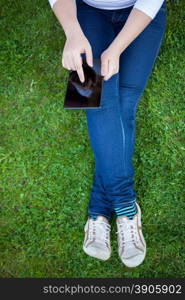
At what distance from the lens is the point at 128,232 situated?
82.8 inches

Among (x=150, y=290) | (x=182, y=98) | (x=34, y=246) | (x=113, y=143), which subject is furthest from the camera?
(x=182, y=98)

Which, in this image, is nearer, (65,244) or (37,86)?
(65,244)

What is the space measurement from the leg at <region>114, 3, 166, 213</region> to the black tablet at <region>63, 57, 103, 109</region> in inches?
6.4

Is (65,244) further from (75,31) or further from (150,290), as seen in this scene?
(75,31)

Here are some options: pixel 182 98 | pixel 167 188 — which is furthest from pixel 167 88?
pixel 167 188

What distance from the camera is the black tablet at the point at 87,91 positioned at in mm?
1881

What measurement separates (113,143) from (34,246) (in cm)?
89

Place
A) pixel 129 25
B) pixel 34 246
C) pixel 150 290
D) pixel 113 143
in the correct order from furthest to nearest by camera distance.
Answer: pixel 34 246, pixel 150 290, pixel 113 143, pixel 129 25

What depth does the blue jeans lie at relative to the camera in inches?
76.0

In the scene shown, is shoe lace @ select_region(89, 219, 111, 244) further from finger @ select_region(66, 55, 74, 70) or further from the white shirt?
the white shirt

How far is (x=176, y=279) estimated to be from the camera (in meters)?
2.17

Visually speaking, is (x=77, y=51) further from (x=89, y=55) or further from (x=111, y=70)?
(x=111, y=70)

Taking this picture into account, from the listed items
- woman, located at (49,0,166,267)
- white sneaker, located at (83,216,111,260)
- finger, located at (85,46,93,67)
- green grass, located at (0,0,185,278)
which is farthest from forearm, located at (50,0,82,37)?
white sneaker, located at (83,216,111,260)

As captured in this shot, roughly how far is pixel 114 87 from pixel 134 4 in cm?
47
